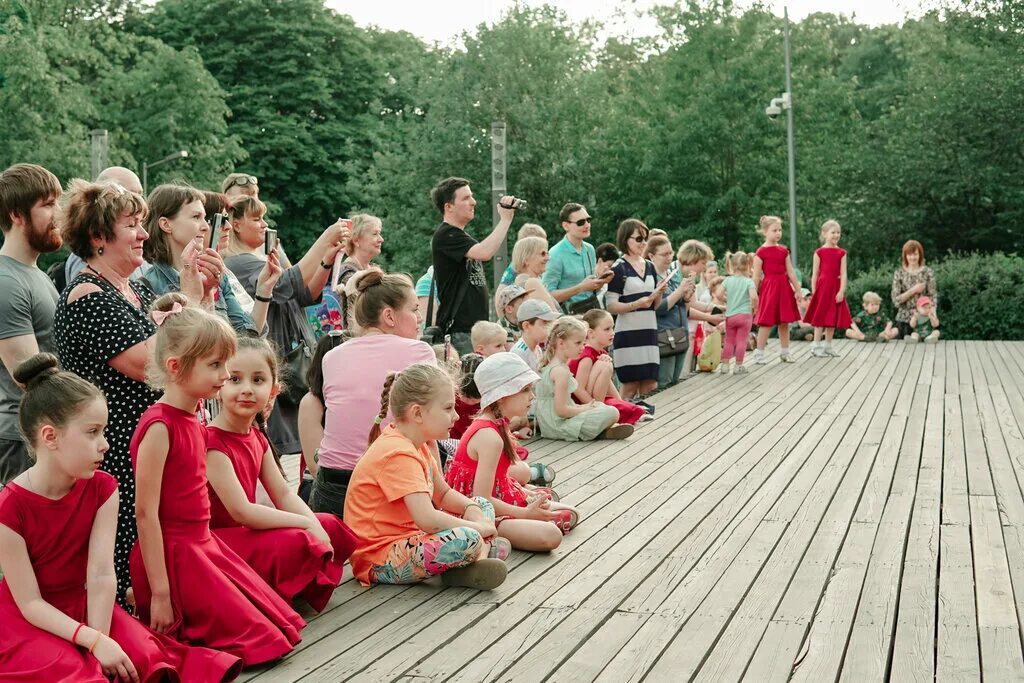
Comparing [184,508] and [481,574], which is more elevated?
[184,508]

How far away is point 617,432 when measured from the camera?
333 inches

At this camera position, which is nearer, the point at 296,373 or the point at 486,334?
the point at 296,373

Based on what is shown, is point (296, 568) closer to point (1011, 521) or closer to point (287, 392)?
point (287, 392)

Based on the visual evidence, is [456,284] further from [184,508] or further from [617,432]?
[184,508]

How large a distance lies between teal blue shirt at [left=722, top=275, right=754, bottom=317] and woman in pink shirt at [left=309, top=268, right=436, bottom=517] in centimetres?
845

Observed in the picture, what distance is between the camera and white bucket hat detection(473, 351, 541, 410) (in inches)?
208

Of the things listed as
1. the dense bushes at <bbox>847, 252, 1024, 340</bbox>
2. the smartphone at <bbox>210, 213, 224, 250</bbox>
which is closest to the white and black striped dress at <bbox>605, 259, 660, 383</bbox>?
the smartphone at <bbox>210, 213, 224, 250</bbox>

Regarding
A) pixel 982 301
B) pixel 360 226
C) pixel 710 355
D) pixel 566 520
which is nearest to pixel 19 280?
pixel 566 520

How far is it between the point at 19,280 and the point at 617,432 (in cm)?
515

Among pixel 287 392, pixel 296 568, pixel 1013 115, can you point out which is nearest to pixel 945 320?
pixel 1013 115

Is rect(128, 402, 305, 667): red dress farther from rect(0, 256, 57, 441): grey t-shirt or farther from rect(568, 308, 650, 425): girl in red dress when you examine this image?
rect(568, 308, 650, 425): girl in red dress

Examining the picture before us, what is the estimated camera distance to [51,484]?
10.8ft

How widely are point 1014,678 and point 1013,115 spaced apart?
A: 89.5 feet

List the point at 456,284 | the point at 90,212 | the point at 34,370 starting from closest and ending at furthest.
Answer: the point at 34,370 → the point at 90,212 → the point at 456,284
